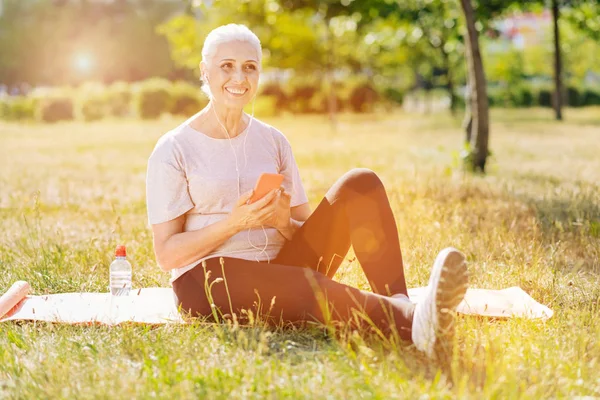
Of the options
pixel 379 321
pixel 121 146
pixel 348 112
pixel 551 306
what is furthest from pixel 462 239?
pixel 348 112

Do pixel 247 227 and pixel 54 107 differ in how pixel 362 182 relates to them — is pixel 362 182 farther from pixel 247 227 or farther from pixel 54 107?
pixel 54 107

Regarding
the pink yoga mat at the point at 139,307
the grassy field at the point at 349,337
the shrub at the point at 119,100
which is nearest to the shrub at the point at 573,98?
the shrub at the point at 119,100

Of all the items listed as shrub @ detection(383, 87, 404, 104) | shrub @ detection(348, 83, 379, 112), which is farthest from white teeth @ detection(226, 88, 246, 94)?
shrub @ detection(383, 87, 404, 104)

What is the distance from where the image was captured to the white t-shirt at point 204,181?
13.4 ft

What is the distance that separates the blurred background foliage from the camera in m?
16.9

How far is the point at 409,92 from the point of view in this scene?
51.2 meters

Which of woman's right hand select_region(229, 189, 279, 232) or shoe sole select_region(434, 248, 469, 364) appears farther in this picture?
woman's right hand select_region(229, 189, 279, 232)

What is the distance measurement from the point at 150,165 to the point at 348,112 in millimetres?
36960

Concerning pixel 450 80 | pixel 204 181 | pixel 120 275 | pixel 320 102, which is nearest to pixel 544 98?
pixel 450 80

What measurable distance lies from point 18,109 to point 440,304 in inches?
1465

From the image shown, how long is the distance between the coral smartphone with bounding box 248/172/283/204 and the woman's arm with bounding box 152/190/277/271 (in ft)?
0.10

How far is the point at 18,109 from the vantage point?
37.6 metres

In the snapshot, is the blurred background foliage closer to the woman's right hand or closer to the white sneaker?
the woman's right hand

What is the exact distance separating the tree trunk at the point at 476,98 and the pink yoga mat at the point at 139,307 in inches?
267
